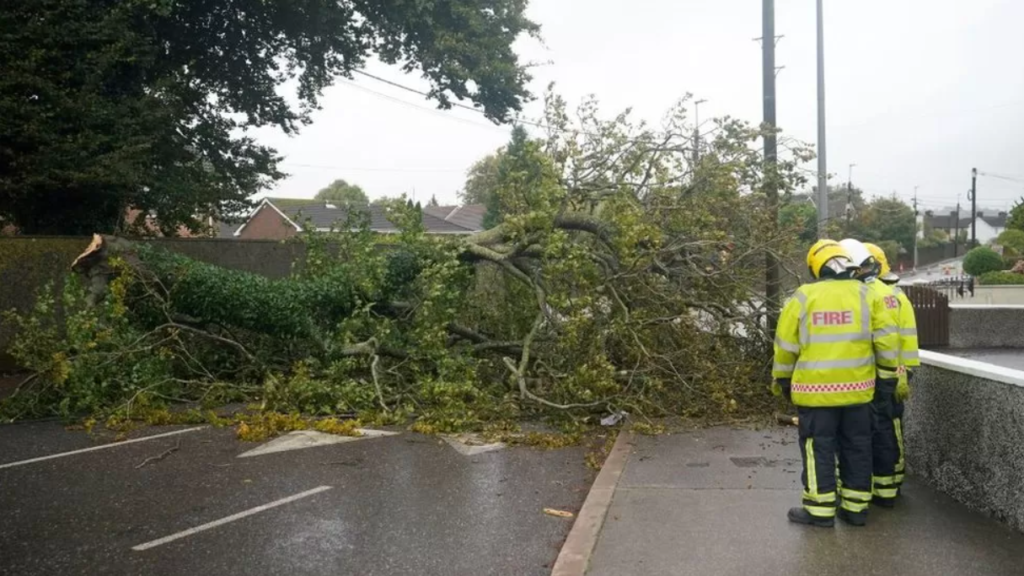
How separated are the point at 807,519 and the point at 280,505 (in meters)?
3.20

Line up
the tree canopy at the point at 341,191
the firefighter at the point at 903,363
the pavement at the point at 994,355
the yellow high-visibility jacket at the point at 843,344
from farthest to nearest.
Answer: the tree canopy at the point at 341,191 → the pavement at the point at 994,355 → the firefighter at the point at 903,363 → the yellow high-visibility jacket at the point at 843,344

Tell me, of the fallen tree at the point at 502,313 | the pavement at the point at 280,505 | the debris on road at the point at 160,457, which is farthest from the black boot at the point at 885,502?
the debris on road at the point at 160,457

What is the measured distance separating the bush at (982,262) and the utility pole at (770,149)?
29.4 m

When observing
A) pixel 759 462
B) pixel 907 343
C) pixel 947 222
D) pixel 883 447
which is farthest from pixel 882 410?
pixel 947 222

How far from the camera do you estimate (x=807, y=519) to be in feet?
15.0

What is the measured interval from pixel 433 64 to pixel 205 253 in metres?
5.92

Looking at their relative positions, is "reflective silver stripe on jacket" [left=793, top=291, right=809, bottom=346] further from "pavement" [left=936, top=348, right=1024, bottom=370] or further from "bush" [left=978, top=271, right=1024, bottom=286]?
"bush" [left=978, top=271, right=1024, bottom=286]

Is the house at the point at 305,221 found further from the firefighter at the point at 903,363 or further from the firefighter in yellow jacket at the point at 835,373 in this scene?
the firefighter at the point at 903,363

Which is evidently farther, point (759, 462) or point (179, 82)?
point (179, 82)

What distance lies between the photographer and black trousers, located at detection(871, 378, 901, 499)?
15.2ft

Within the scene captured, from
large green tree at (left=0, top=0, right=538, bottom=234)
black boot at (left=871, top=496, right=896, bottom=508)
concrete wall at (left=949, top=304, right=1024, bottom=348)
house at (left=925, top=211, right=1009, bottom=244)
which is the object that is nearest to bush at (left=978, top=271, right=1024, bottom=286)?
concrete wall at (left=949, top=304, right=1024, bottom=348)

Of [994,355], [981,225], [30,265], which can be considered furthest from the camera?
[981,225]

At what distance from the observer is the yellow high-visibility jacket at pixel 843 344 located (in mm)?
4398

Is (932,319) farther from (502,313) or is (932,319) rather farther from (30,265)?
(30,265)
